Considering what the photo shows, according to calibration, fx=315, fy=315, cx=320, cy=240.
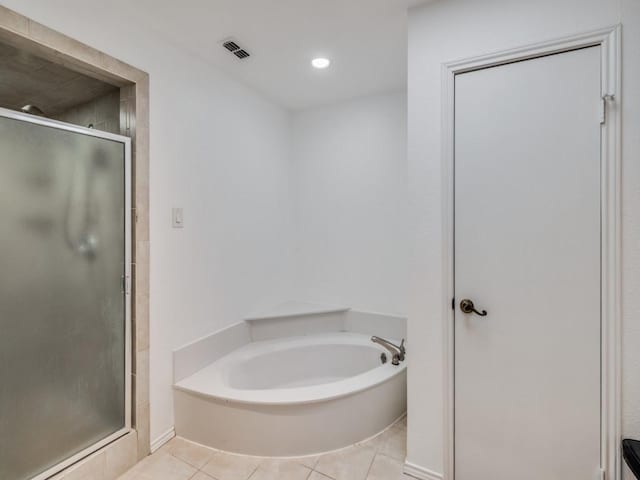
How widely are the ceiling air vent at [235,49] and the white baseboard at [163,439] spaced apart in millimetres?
2434

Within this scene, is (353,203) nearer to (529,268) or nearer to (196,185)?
(196,185)

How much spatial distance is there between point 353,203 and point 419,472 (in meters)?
2.01

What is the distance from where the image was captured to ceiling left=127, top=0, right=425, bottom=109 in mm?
1654

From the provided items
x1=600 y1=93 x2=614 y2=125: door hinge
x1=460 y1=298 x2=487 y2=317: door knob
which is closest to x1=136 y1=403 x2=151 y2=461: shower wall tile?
x1=460 y1=298 x2=487 y2=317: door knob

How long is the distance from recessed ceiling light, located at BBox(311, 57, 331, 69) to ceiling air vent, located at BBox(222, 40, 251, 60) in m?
0.45

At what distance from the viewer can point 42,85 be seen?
6.47 feet

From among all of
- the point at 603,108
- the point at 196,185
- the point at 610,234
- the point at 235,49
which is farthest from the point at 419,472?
the point at 235,49

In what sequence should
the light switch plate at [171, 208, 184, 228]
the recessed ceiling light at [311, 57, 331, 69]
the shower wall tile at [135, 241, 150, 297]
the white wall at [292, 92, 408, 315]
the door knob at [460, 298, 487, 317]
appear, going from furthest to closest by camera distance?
1. the white wall at [292, 92, 408, 315]
2. the recessed ceiling light at [311, 57, 331, 69]
3. the light switch plate at [171, 208, 184, 228]
4. the shower wall tile at [135, 241, 150, 297]
5. the door knob at [460, 298, 487, 317]

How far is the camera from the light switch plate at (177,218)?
199 cm

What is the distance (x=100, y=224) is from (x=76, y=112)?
1056mm

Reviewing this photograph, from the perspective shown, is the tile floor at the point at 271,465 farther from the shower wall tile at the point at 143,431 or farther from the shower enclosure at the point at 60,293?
the shower enclosure at the point at 60,293

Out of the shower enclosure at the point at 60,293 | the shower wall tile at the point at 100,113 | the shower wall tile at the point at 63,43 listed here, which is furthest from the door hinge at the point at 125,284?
the shower wall tile at the point at 63,43

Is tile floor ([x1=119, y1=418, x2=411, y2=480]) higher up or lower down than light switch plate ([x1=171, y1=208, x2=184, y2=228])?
lower down

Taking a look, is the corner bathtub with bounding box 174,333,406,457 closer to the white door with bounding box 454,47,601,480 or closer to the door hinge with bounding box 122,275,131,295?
the white door with bounding box 454,47,601,480
